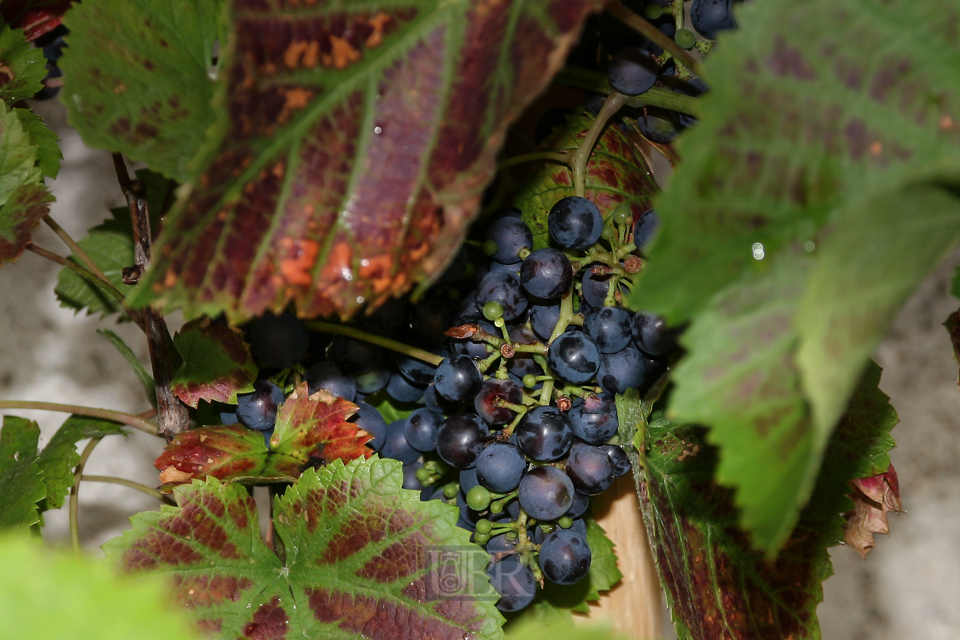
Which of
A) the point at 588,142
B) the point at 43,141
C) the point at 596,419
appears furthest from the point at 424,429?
the point at 43,141

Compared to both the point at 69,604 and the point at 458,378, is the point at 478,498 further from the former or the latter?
the point at 69,604

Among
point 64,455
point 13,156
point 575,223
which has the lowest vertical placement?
point 64,455

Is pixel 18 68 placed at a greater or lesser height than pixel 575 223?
greater

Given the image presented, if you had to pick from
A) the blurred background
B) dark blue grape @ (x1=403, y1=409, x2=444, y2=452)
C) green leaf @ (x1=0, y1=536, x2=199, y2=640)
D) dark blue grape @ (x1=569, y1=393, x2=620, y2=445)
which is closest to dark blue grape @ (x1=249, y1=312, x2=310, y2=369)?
dark blue grape @ (x1=403, y1=409, x2=444, y2=452)

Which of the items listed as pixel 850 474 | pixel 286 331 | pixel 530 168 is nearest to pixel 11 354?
pixel 286 331

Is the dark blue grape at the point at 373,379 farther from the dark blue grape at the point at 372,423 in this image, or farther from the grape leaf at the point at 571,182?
the grape leaf at the point at 571,182
